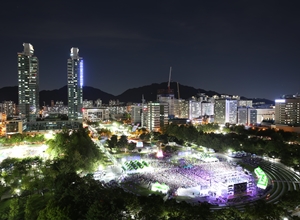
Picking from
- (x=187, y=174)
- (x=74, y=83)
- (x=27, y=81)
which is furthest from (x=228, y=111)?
(x=27, y=81)

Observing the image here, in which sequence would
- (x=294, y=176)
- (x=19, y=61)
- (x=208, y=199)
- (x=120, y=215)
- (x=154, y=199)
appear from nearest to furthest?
(x=120, y=215) → (x=154, y=199) → (x=208, y=199) → (x=294, y=176) → (x=19, y=61)

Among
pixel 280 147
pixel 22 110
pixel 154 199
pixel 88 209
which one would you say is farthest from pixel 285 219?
pixel 22 110

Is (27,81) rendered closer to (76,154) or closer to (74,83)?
(74,83)

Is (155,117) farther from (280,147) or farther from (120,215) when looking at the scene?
(120,215)

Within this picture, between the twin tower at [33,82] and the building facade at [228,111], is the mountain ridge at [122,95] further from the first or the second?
the twin tower at [33,82]

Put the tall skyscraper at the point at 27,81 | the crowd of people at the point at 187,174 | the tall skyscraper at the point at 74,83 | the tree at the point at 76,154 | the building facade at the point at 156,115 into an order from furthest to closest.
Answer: the tall skyscraper at the point at 74,83 < the tall skyscraper at the point at 27,81 < the building facade at the point at 156,115 < the tree at the point at 76,154 < the crowd of people at the point at 187,174

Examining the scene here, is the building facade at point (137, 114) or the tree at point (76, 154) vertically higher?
the building facade at point (137, 114)

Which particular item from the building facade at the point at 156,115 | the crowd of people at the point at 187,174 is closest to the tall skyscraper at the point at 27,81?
the building facade at the point at 156,115

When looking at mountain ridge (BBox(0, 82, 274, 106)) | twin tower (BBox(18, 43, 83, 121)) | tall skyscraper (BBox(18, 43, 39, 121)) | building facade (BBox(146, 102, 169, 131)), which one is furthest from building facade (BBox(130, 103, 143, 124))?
mountain ridge (BBox(0, 82, 274, 106))
